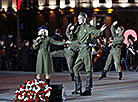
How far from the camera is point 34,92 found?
10.9 m

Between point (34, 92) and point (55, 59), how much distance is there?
12.1 metres

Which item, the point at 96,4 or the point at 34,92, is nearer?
the point at 34,92

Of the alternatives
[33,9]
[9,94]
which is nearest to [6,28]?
[33,9]

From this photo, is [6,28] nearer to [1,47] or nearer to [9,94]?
[1,47]

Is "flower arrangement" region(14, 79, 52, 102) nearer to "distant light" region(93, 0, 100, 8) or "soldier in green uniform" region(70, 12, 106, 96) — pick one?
"soldier in green uniform" region(70, 12, 106, 96)

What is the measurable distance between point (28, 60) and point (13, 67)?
2321 millimetres

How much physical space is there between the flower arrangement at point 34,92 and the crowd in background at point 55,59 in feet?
29.9

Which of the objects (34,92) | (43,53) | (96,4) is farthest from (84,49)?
(96,4)

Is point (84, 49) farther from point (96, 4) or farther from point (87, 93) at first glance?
point (96, 4)

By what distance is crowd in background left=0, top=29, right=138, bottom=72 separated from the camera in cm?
2283

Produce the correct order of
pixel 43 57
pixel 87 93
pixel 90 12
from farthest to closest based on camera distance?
pixel 90 12 → pixel 43 57 → pixel 87 93

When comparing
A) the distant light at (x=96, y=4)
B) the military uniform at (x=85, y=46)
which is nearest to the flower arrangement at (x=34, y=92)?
the military uniform at (x=85, y=46)

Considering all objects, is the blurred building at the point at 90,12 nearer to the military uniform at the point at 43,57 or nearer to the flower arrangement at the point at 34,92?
the military uniform at the point at 43,57

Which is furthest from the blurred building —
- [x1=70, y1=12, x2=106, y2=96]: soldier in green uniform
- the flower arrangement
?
the flower arrangement
